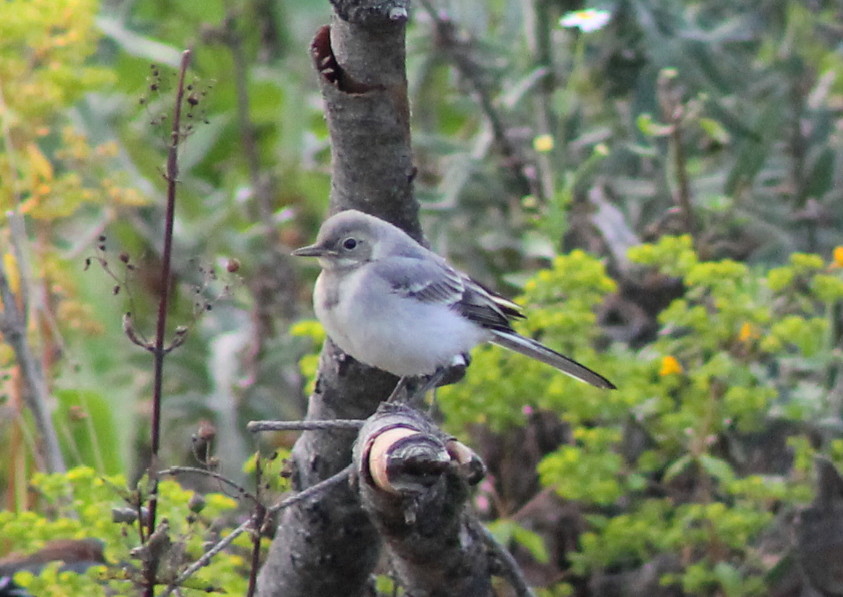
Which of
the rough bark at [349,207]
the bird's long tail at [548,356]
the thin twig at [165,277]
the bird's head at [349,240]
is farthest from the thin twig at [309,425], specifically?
the bird's long tail at [548,356]

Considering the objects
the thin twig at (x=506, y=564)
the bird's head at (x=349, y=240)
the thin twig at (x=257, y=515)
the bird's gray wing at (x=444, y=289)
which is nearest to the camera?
the thin twig at (x=257, y=515)

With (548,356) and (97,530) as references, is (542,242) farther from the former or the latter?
Answer: (97,530)

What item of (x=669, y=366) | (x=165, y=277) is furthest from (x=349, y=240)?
(x=669, y=366)

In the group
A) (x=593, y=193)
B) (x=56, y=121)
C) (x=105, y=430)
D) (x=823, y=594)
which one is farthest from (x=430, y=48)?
(x=823, y=594)

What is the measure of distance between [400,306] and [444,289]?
15cm

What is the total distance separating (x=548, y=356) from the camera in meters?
3.19

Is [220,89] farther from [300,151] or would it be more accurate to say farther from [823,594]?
[823,594]

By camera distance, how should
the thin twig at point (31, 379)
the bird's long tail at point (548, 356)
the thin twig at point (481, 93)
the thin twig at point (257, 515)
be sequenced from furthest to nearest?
1. the thin twig at point (481, 93)
2. the thin twig at point (31, 379)
3. the bird's long tail at point (548, 356)
4. the thin twig at point (257, 515)

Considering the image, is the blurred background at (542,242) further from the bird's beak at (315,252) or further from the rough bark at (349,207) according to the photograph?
the rough bark at (349,207)

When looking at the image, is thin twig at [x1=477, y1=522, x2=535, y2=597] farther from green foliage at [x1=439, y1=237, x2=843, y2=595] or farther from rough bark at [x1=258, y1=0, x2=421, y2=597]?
green foliage at [x1=439, y1=237, x2=843, y2=595]

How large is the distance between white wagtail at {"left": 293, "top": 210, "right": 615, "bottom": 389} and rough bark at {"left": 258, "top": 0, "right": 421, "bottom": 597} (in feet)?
0.25

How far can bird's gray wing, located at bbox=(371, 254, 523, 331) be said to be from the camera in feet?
9.89

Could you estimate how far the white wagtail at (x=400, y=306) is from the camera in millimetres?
2785

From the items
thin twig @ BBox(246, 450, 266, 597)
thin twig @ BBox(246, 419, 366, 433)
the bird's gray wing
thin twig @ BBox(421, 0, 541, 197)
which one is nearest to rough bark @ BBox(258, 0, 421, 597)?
the bird's gray wing
